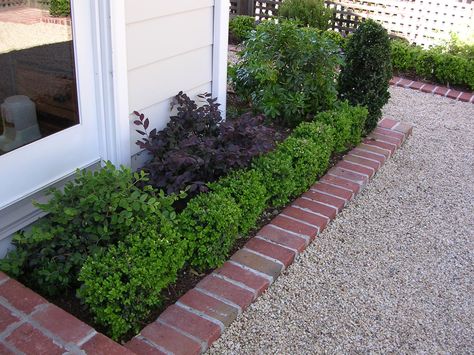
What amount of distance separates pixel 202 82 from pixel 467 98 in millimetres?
3601

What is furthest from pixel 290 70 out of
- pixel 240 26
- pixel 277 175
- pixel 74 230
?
pixel 240 26

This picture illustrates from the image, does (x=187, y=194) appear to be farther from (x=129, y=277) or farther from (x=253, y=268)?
(x=129, y=277)

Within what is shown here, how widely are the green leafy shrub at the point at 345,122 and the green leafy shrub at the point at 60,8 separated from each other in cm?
197

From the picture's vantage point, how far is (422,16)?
6.85m

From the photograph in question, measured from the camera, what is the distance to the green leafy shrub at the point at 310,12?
23.8 feet

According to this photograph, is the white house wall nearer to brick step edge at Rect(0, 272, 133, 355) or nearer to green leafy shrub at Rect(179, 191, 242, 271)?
green leafy shrub at Rect(179, 191, 242, 271)

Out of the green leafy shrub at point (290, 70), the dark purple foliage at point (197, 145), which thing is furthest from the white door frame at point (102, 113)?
the green leafy shrub at point (290, 70)

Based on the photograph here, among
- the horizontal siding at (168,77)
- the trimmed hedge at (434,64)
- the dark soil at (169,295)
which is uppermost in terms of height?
the horizontal siding at (168,77)

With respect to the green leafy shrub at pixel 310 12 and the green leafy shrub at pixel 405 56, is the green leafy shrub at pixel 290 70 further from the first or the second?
the green leafy shrub at pixel 310 12

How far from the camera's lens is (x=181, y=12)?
3.04m

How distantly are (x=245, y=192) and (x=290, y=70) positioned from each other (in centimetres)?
156

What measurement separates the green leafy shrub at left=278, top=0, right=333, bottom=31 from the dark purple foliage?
4416mm

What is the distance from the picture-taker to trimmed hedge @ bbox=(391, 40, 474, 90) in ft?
19.6

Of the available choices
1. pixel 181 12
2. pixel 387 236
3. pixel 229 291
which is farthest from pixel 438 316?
pixel 181 12
